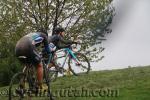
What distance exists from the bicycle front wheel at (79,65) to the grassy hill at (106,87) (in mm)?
666

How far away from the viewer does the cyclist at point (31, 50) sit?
11.2 m

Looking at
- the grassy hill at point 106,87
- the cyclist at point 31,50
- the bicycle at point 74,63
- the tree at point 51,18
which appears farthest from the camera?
the tree at point 51,18

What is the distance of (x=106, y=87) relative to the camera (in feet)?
44.1

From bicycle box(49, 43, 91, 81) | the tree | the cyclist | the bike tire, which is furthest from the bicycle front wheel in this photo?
the tree

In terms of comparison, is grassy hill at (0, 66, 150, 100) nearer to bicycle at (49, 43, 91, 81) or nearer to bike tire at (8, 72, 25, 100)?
bicycle at (49, 43, 91, 81)

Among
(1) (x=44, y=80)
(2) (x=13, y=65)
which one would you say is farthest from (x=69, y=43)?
(2) (x=13, y=65)

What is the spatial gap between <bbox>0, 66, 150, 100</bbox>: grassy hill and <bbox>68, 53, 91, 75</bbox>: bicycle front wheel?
67 cm

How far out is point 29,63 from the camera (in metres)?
11.5

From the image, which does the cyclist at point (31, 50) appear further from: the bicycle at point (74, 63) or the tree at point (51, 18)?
the tree at point (51, 18)

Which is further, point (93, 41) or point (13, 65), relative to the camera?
point (93, 41)

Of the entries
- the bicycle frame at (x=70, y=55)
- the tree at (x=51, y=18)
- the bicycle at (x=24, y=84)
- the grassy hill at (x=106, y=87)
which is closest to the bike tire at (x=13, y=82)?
the bicycle at (x=24, y=84)

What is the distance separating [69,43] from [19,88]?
15.6 ft

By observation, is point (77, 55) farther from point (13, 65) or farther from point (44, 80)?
point (13, 65)

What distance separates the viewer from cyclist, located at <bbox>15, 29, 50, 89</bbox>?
440 inches
